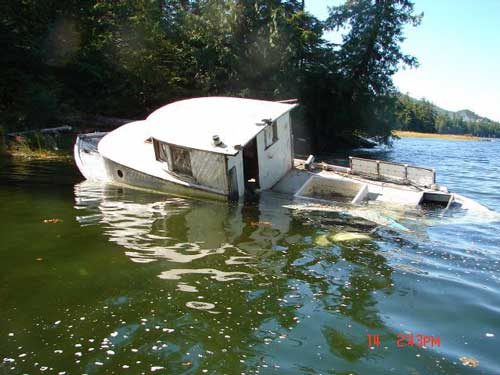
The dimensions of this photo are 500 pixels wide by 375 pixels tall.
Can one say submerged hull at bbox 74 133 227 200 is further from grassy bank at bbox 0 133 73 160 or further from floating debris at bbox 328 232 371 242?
floating debris at bbox 328 232 371 242

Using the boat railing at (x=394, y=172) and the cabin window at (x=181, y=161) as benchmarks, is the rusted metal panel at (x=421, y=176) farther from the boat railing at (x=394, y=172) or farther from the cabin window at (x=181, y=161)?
the cabin window at (x=181, y=161)

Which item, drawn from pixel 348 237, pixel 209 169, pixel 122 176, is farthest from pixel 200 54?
pixel 348 237

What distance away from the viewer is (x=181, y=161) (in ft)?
48.5

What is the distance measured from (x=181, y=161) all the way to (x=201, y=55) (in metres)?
23.1

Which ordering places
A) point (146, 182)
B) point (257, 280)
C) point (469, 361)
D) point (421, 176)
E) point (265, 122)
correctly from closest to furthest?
point (469, 361), point (257, 280), point (265, 122), point (146, 182), point (421, 176)

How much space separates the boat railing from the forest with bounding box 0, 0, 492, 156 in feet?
67.2

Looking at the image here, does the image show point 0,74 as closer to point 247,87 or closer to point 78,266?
point 247,87

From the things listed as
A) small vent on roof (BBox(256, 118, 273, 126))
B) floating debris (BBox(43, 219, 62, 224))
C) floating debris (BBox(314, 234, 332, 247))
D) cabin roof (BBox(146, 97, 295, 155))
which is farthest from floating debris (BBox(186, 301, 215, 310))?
small vent on roof (BBox(256, 118, 273, 126))

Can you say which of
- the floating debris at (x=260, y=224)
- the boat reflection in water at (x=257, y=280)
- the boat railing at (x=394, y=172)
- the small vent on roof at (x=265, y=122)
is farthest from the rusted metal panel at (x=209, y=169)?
the boat railing at (x=394, y=172)

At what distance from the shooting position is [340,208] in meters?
14.2

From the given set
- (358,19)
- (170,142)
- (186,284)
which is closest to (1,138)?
(170,142)

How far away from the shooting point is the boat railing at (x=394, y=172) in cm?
1590

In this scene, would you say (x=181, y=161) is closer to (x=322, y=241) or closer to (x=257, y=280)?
(x=322, y=241)

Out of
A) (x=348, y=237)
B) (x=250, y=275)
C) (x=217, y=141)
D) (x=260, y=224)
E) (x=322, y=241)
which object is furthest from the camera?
(x=217, y=141)
